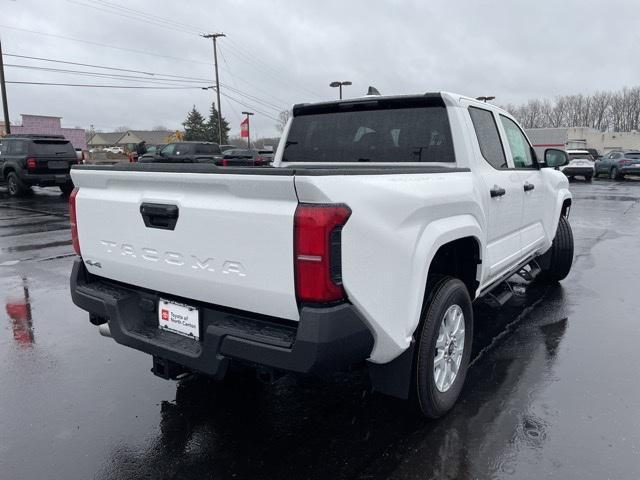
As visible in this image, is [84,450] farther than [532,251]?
No

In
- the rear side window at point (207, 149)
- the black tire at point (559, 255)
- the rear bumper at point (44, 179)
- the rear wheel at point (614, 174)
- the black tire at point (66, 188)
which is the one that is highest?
the rear side window at point (207, 149)

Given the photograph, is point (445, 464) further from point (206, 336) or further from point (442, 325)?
point (206, 336)

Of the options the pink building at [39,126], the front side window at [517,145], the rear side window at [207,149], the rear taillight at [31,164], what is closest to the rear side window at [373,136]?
the front side window at [517,145]

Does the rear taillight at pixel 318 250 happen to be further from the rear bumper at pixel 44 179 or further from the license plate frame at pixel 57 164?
the license plate frame at pixel 57 164

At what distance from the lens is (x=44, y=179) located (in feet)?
55.5

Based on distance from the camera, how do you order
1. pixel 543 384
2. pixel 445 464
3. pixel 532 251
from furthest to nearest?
pixel 532 251
pixel 543 384
pixel 445 464

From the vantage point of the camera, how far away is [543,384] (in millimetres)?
3623

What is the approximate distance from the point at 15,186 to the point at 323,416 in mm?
17789

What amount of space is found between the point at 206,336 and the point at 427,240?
4.00ft

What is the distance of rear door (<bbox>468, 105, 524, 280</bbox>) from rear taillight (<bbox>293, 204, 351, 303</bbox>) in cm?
173

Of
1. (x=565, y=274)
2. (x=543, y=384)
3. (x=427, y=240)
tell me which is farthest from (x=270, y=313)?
(x=565, y=274)

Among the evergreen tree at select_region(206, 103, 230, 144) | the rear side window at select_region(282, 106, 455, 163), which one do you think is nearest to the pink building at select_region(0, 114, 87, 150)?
the evergreen tree at select_region(206, 103, 230, 144)

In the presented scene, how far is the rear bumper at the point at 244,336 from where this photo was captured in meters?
2.25

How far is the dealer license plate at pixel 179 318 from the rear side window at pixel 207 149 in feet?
67.6
